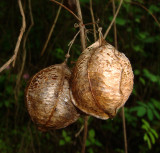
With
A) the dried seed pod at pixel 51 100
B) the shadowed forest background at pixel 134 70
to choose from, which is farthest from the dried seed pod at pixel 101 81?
the shadowed forest background at pixel 134 70

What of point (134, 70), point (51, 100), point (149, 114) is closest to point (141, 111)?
point (149, 114)

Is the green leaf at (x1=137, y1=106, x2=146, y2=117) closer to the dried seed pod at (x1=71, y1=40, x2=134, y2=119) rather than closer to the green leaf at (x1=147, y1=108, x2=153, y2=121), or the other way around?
the green leaf at (x1=147, y1=108, x2=153, y2=121)

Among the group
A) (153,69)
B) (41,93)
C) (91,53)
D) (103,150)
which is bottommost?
(103,150)

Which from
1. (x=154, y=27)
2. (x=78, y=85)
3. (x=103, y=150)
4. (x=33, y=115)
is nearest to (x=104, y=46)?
(x=78, y=85)

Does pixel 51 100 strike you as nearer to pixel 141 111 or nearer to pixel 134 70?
pixel 141 111

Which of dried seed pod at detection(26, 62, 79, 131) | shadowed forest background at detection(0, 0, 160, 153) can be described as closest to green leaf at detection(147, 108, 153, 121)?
shadowed forest background at detection(0, 0, 160, 153)

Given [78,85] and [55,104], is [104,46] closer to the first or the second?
[78,85]

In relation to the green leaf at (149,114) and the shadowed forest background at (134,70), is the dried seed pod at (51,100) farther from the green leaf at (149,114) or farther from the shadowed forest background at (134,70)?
the green leaf at (149,114)
